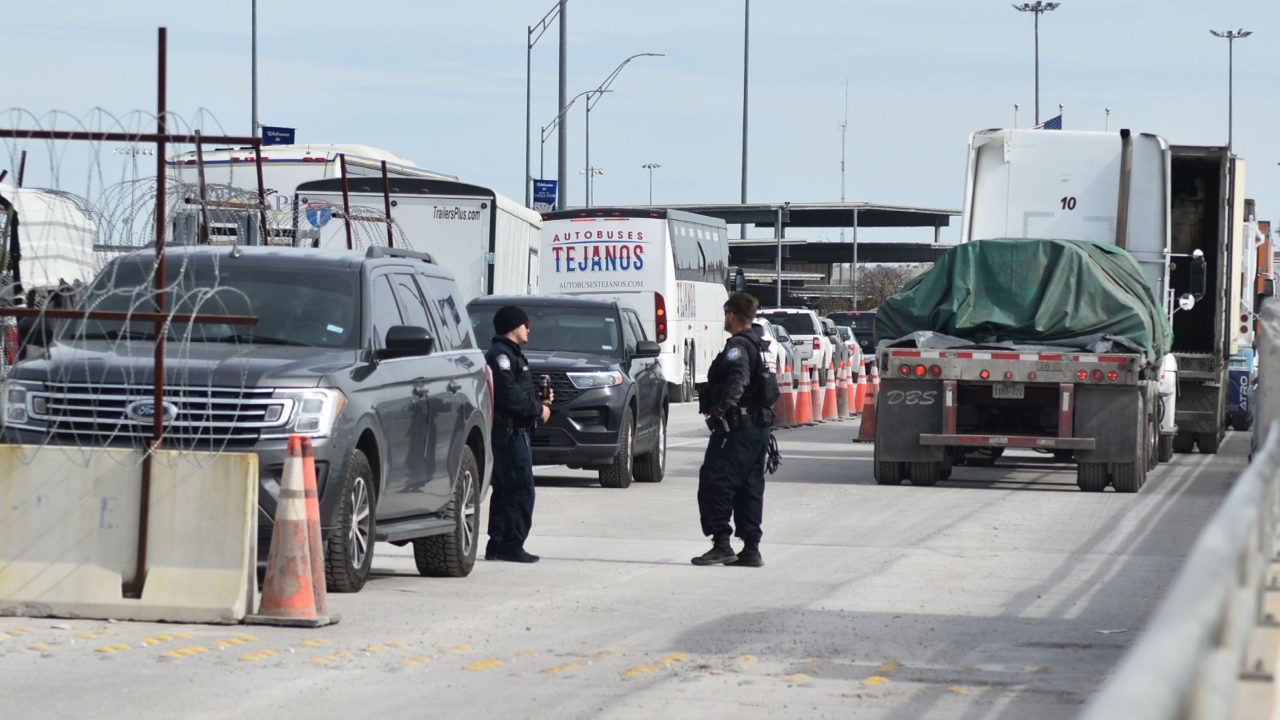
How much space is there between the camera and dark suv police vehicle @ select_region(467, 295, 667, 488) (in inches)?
760

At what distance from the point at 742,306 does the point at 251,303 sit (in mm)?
3393

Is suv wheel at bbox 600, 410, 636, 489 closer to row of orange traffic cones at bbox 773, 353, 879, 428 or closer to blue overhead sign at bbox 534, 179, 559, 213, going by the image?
row of orange traffic cones at bbox 773, 353, 879, 428

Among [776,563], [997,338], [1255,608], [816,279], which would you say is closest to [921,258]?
[816,279]

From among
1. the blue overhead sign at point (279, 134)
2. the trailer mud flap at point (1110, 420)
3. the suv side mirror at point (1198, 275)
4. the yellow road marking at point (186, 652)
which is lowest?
the yellow road marking at point (186, 652)

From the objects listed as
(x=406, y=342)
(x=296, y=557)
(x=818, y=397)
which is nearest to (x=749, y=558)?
(x=406, y=342)

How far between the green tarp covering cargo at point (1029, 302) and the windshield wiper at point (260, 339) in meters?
10.4

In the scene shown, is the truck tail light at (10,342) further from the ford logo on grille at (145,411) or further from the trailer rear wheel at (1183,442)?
the trailer rear wheel at (1183,442)

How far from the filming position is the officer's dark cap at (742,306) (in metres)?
13.3

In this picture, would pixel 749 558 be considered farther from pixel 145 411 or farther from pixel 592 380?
pixel 592 380

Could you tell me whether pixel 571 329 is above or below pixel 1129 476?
above

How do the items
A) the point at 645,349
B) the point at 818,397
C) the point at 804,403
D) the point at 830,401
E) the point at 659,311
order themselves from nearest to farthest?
the point at 645,349
the point at 804,403
the point at 818,397
the point at 830,401
the point at 659,311

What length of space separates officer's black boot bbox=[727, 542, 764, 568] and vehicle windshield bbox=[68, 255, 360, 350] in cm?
321

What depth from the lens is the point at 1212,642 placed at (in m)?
3.33

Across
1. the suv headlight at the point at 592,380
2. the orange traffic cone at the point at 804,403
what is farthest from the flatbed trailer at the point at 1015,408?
the orange traffic cone at the point at 804,403
